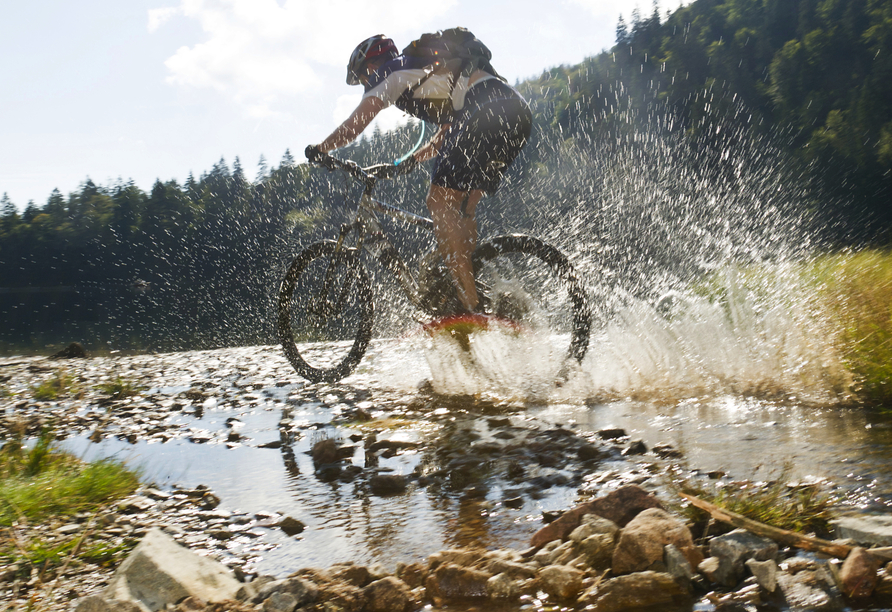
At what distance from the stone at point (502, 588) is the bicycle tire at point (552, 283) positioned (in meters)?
3.12

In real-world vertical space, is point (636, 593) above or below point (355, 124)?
below

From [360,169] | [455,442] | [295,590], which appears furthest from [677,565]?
[360,169]

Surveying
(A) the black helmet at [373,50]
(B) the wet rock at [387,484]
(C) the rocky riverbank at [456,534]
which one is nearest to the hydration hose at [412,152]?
(A) the black helmet at [373,50]

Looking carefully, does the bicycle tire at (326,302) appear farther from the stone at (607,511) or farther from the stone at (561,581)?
the stone at (561,581)

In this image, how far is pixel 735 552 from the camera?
5.81ft

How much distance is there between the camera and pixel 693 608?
1648mm

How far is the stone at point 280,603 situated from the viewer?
180cm

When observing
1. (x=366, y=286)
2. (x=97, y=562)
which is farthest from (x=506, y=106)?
(x=97, y=562)

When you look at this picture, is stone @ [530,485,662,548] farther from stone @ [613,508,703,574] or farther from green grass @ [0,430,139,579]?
green grass @ [0,430,139,579]

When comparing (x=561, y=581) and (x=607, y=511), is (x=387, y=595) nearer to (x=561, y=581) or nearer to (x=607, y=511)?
(x=561, y=581)

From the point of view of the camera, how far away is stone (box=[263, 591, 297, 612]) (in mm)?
1796

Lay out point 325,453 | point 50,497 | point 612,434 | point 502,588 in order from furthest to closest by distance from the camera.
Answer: point 325,453 → point 612,434 → point 50,497 → point 502,588

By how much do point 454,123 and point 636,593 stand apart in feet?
12.1

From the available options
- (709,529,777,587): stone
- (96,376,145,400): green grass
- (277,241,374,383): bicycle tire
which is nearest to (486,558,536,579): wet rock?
(709,529,777,587): stone
